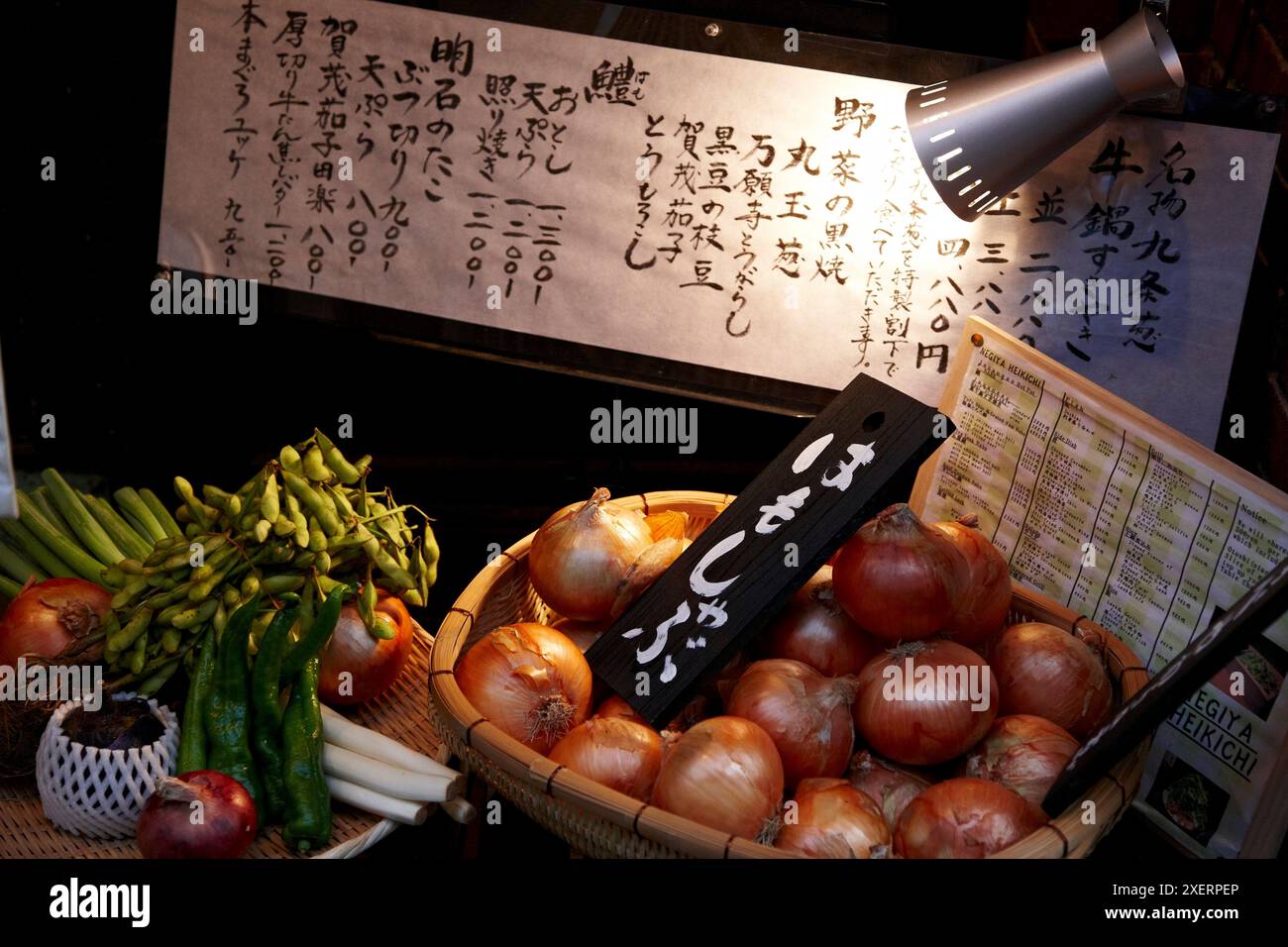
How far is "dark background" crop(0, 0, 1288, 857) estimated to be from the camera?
9.53 feet

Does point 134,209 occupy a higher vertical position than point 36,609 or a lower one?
higher

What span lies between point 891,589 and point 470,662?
2.39 feet

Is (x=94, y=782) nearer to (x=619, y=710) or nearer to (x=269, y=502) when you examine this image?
(x=269, y=502)

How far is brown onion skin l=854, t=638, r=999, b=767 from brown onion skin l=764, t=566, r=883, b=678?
0.34 ft

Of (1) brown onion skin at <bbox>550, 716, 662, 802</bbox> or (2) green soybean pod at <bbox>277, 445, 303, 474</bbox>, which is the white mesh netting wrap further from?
(1) brown onion skin at <bbox>550, 716, 662, 802</bbox>

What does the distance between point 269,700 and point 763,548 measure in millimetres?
958

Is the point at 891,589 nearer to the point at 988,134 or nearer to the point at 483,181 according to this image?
the point at 988,134

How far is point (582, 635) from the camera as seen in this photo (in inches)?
84.7

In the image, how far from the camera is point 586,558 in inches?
81.7

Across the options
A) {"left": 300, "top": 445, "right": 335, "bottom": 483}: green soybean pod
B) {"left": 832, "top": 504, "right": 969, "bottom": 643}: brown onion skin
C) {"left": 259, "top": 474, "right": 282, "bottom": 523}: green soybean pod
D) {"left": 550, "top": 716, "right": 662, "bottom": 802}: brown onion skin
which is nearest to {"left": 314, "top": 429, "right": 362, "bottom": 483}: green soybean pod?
{"left": 300, "top": 445, "right": 335, "bottom": 483}: green soybean pod

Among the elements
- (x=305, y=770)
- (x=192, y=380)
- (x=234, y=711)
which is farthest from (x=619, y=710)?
(x=192, y=380)

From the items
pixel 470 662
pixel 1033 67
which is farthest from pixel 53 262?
pixel 1033 67

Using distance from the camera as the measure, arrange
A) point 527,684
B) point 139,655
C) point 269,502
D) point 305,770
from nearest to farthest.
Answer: point 527,684
point 305,770
point 139,655
point 269,502

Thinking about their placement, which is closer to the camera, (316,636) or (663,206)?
(316,636)
